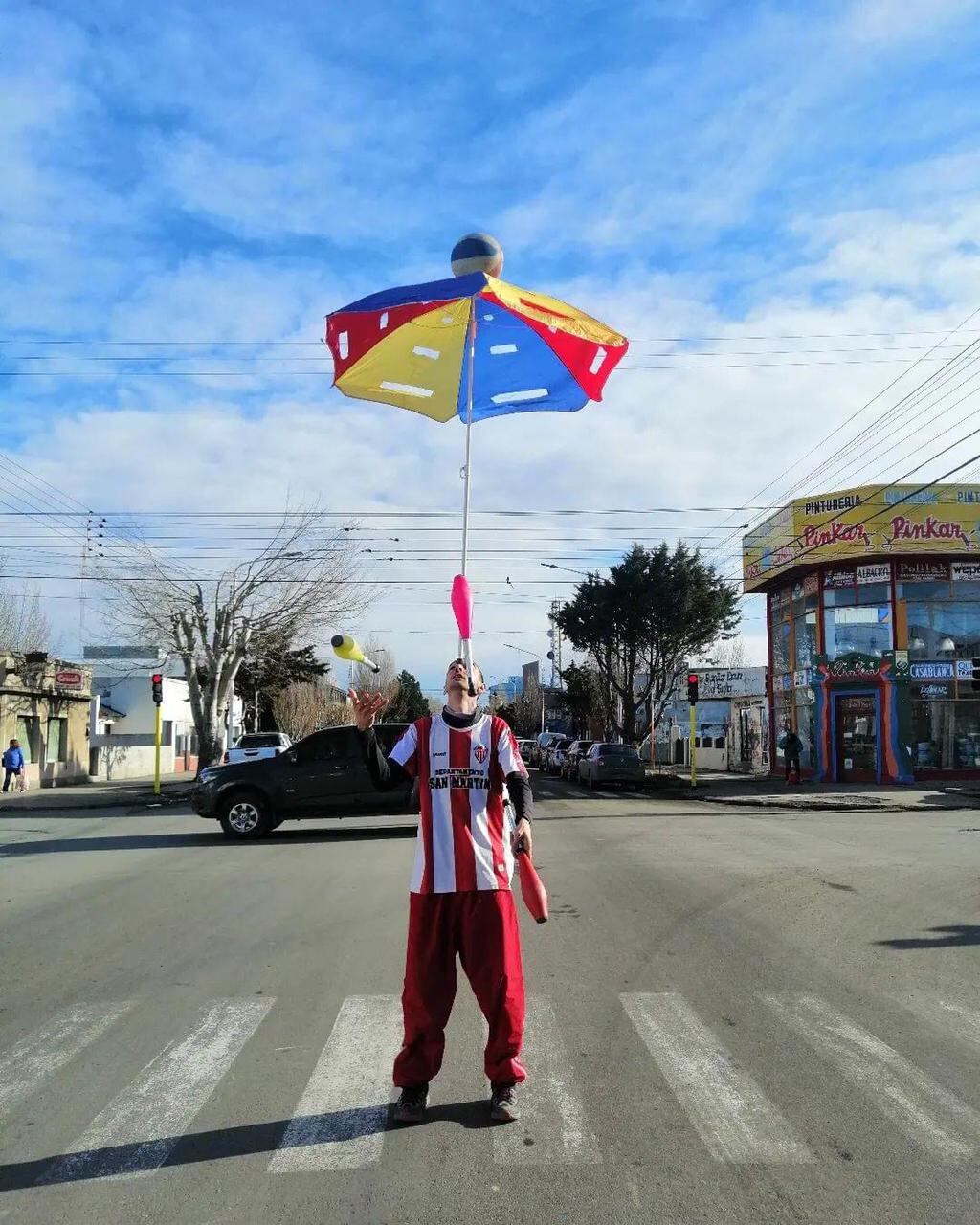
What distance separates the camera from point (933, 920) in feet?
28.7

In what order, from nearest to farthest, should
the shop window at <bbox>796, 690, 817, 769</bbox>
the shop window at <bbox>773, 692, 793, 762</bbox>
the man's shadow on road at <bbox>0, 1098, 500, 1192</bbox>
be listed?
the man's shadow on road at <bbox>0, 1098, 500, 1192</bbox>
the shop window at <bbox>796, 690, 817, 769</bbox>
the shop window at <bbox>773, 692, 793, 762</bbox>

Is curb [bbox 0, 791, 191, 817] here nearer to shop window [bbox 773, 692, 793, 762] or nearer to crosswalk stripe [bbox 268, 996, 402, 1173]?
crosswalk stripe [bbox 268, 996, 402, 1173]

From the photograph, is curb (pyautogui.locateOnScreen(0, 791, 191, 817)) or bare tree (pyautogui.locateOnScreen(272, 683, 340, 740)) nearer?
curb (pyautogui.locateOnScreen(0, 791, 191, 817))

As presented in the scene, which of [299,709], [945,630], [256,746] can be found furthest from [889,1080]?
[299,709]

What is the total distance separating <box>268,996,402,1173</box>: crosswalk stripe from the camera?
398cm

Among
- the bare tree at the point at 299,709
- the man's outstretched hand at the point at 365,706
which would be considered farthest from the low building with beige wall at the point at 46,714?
the man's outstretched hand at the point at 365,706

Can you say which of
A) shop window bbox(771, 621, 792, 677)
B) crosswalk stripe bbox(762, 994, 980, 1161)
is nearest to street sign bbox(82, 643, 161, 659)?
shop window bbox(771, 621, 792, 677)

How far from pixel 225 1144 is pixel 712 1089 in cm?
208

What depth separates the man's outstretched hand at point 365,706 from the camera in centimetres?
472

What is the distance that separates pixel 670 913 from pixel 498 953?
4966mm

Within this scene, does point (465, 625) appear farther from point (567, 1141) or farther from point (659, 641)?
point (659, 641)

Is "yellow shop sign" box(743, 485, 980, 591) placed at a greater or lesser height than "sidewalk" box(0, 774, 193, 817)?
greater

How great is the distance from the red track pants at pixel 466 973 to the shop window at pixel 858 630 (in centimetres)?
2792

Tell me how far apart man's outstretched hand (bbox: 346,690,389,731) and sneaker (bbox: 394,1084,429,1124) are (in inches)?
59.1
